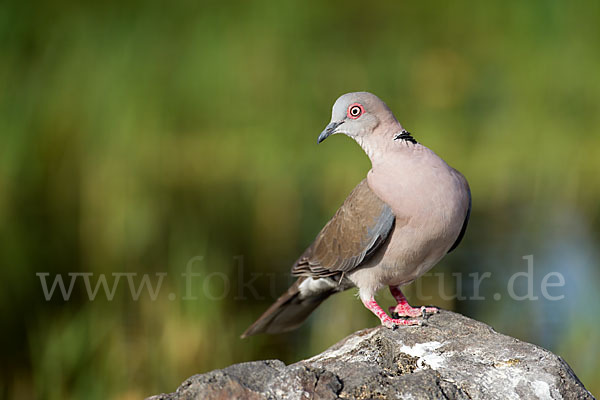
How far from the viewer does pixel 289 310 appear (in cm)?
459

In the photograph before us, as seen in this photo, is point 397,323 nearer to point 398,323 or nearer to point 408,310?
point 398,323

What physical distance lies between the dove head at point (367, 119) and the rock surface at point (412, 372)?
0.97 metres

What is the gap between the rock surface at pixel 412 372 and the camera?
2.65m

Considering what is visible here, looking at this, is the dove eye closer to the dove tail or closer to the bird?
the bird

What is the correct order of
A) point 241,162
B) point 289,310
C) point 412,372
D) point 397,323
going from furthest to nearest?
1. point 241,162
2. point 289,310
3. point 397,323
4. point 412,372

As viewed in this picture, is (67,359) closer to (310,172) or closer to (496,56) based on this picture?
(310,172)

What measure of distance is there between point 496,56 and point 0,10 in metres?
5.48

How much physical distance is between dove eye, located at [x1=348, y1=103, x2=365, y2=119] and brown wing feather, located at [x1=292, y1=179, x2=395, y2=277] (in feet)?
1.21

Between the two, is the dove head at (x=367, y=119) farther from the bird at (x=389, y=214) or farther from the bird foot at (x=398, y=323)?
the bird foot at (x=398, y=323)

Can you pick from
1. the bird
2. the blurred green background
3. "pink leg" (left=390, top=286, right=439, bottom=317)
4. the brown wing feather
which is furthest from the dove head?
the blurred green background

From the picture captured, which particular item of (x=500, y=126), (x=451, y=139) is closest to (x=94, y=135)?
(x=451, y=139)

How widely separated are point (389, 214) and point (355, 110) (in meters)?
0.56

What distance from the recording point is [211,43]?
859 centimetres

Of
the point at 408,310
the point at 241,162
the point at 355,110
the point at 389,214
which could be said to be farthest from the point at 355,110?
the point at 241,162
